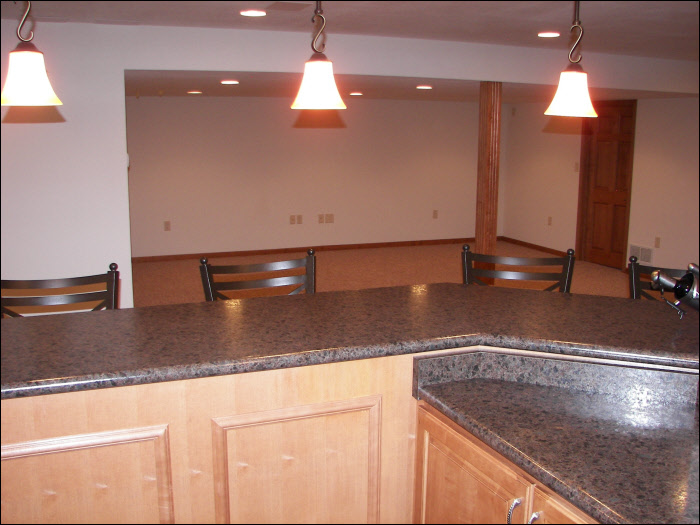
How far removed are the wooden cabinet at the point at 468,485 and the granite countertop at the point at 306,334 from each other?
0.80 feet

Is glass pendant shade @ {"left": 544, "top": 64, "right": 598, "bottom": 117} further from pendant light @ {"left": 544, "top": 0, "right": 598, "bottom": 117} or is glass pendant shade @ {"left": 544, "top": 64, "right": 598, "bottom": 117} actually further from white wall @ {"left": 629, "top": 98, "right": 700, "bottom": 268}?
white wall @ {"left": 629, "top": 98, "right": 700, "bottom": 268}

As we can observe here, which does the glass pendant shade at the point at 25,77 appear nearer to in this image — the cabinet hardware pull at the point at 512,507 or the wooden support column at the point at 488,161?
the cabinet hardware pull at the point at 512,507

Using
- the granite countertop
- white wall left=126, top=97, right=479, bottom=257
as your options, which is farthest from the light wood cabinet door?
white wall left=126, top=97, right=479, bottom=257

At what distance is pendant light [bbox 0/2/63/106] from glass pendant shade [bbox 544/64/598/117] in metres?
1.75

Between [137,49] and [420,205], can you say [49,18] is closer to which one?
[137,49]

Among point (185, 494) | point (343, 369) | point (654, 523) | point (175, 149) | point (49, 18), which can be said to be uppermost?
point (49, 18)

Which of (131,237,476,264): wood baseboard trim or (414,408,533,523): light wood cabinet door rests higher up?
(414,408,533,523): light wood cabinet door

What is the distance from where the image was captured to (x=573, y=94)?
8.11 feet

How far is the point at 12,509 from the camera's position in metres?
1.42

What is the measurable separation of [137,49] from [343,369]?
3273mm

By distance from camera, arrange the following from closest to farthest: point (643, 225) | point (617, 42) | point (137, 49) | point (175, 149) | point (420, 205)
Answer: point (137, 49) → point (617, 42) → point (643, 225) → point (175, 149) → point (420, 205)

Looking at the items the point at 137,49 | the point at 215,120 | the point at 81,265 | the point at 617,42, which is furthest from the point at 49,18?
the point at 215,120

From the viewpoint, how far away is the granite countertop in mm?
1514

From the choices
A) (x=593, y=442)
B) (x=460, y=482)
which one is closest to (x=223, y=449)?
(x=460, y=482)
